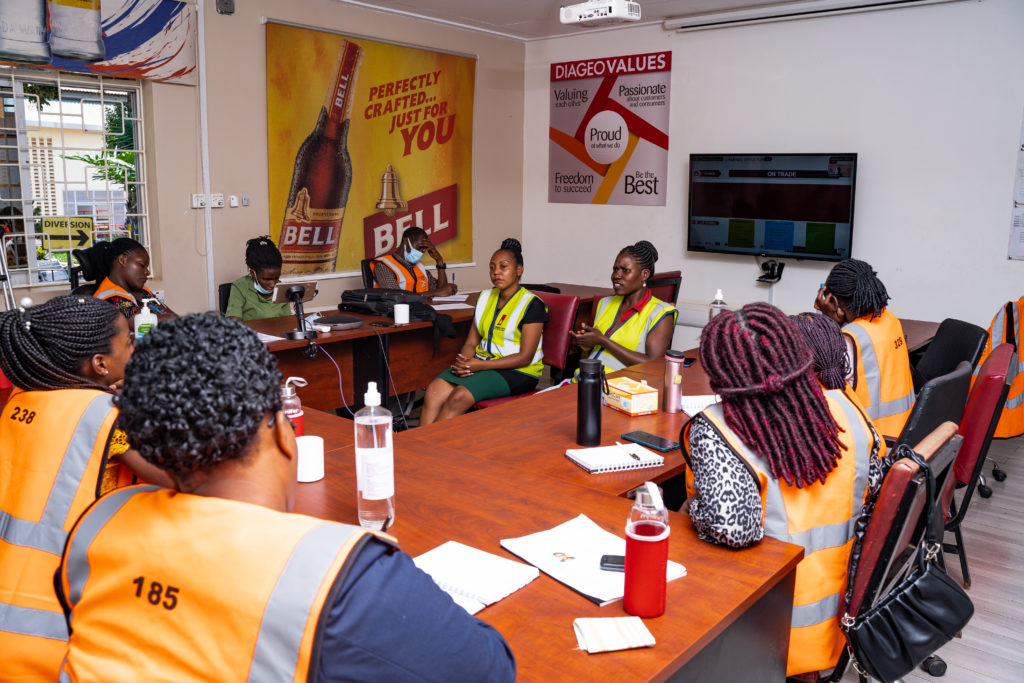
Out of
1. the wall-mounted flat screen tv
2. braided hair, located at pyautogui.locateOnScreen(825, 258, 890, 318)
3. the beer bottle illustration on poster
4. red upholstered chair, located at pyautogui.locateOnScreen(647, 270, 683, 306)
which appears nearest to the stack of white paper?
braided hair, located at pyautogui.locateOnScreen(825, 258, 890, 318)

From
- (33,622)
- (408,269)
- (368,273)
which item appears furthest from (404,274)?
(33,622)

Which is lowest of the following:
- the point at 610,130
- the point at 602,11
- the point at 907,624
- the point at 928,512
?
the point at 907,624

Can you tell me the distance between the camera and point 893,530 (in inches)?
64.7

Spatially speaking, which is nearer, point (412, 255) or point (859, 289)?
point (859, 289)

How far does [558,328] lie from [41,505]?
9.55 ft

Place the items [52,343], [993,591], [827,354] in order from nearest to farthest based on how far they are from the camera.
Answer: [52,343], [827,354], [993,591]

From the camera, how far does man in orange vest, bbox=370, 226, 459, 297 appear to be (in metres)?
5.80

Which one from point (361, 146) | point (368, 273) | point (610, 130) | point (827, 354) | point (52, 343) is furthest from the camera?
point (610, 130)

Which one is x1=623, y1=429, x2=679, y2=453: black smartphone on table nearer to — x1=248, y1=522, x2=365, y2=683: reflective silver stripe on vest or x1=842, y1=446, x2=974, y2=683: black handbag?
x1=842, y1=446, x2=974, y2=683: black handbag

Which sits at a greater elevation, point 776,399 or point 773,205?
point 773,205

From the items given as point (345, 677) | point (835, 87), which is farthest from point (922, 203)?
point (345, 677)

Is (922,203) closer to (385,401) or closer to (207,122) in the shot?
(385,401)

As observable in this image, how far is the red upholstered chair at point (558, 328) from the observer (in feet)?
13.5

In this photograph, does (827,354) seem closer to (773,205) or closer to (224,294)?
(224,294)
